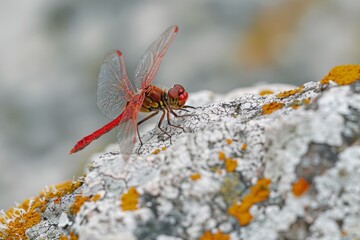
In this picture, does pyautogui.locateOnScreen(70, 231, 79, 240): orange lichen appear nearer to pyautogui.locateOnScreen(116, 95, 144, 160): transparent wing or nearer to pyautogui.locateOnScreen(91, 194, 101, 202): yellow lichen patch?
pyautogui.locateOnScreen(91, 194, 101, 202): yellow lichen patch

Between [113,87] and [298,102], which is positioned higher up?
[113,87]

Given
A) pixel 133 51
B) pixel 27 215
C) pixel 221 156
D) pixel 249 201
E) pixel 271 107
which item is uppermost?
pixel 133 51

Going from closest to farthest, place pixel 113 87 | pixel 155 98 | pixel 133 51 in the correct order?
pixel 155 98 < pixel 113 87 < pixel 133 51

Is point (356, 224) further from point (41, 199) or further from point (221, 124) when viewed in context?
point (41, 199)

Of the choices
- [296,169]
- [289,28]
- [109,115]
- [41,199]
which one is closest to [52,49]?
[289,28]

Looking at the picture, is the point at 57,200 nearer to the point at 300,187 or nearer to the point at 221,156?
the point at 221,156

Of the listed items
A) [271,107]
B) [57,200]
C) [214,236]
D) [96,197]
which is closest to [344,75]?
[271,107]

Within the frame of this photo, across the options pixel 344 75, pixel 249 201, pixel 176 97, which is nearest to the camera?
pixel 249 201

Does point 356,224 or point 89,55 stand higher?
point 89,55
